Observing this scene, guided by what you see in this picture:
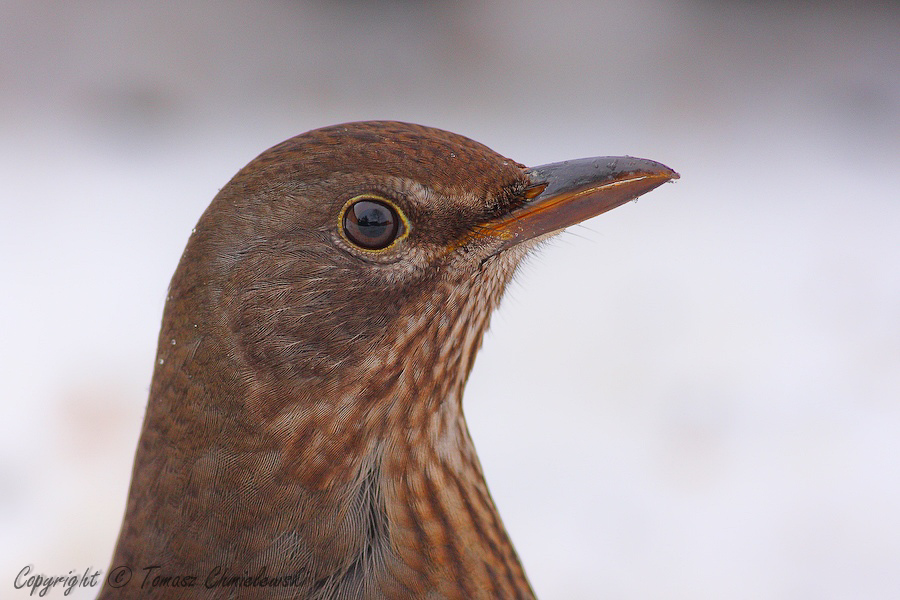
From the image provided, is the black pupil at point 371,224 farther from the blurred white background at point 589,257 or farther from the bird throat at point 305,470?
the blurred white background at point 589,257

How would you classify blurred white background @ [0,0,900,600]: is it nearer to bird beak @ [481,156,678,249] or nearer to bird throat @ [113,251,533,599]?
bird beak @ [481,156,678,249]

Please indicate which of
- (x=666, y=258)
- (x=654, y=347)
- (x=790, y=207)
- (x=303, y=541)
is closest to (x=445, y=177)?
(x=303, y=541)

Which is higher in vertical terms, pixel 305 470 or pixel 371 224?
pixel 371 224

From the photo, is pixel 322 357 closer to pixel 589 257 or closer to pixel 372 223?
pixel 372 223

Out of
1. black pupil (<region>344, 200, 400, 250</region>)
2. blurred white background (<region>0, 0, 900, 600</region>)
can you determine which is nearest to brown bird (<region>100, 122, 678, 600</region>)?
black pupil (<region>344, 200, 400, 250</region>)

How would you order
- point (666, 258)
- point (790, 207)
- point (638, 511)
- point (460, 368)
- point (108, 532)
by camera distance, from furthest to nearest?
point (790, 207) → point (666, 258) → point (638, 511) → point (108, 532) → point (460, 368)

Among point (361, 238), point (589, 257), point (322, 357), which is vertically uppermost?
point (589, 257)

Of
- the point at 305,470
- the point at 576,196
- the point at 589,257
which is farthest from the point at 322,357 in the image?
the point at 589,257

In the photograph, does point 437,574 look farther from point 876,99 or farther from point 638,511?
point 876,99
